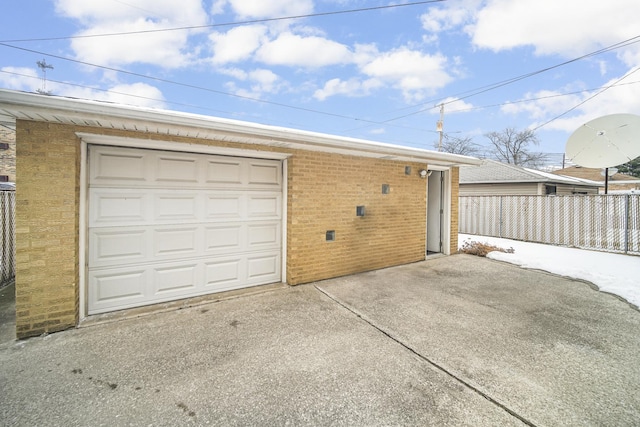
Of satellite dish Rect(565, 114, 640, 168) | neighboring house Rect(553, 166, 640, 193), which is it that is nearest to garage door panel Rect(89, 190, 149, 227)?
satellite dish Rect(565, 114, 640, 168)

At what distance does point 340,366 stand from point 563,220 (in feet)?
33.5

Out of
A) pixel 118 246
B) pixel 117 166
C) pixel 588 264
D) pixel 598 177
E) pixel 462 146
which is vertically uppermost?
pixel 462 146

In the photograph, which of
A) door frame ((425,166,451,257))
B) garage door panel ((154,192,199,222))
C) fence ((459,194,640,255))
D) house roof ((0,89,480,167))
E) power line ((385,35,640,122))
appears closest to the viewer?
house roof ((0,89,480,167))

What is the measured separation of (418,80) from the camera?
1947 centimetres

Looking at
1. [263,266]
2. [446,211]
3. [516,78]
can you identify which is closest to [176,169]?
[263,266]

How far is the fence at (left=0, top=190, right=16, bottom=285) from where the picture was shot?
4.71 m

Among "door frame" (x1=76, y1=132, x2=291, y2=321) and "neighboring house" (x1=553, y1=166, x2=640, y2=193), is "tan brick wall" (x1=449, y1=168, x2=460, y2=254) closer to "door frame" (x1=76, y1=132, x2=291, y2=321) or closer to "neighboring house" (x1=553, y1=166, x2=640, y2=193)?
"door frame" (x1=76, y1=132, x2=291, y2=321)

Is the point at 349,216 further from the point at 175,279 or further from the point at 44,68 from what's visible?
the point at 44,68

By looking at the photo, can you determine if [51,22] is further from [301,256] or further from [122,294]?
[301,256]

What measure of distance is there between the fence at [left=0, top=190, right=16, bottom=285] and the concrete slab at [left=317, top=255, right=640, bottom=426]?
17.7 ft

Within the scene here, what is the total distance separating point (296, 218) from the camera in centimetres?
478

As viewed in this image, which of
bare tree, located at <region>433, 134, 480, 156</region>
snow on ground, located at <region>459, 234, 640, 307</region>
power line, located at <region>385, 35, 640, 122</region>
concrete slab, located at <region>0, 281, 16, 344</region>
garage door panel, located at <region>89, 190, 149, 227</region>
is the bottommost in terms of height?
concrete slab, located at <region>0, 281, 16, 344</region>

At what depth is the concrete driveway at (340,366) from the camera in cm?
198

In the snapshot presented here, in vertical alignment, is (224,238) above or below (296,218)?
below
